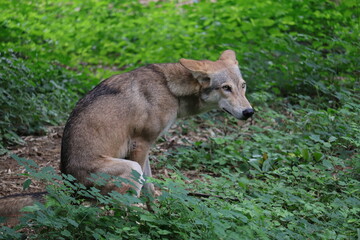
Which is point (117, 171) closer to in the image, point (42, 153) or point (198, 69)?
point (198, 69)

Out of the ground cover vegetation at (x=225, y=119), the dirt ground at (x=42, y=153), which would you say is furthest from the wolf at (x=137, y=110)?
the dirt ground at (x=42, y=153)

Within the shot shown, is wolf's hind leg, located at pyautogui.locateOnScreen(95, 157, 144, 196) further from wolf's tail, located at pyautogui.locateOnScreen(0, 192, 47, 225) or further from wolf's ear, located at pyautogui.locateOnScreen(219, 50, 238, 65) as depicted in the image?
wolf's ear, located at pyautogui.locateOnScreen(219, 50, 238, 65)

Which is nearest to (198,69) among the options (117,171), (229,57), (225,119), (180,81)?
(180,81)

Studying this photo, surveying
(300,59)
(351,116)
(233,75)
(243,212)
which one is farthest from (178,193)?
(300,59)

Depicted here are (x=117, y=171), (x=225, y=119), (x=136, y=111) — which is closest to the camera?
(x=117, y=171)

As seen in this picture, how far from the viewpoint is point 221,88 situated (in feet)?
22.3

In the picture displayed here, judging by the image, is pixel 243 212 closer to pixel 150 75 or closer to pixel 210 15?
pixel 150 75

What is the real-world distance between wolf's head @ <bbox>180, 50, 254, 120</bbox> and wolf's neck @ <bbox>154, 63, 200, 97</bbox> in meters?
0.10

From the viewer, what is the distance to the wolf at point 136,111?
18.6 ft

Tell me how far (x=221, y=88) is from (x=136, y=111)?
1.33 metres

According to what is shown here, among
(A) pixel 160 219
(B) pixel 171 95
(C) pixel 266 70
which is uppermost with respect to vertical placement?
(B) pixel 171 95

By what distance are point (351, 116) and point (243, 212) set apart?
380cm

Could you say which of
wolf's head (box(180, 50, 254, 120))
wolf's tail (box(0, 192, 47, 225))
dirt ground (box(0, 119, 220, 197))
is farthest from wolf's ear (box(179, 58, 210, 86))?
wolf's tail (box(0, 192, 47, 225))

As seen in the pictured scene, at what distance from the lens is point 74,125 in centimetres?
588
